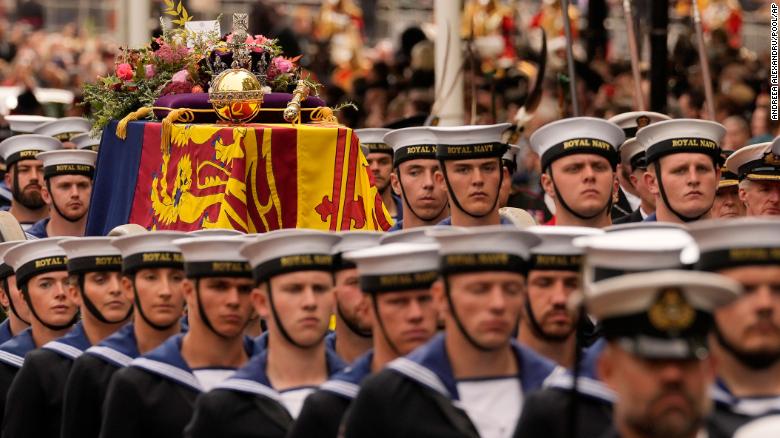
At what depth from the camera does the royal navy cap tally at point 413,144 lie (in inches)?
452

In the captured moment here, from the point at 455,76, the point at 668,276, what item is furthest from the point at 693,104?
the point at 668,276

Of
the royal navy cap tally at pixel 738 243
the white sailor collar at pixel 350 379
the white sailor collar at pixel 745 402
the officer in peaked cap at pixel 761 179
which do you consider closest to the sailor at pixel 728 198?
the officer in peaked cap at pixel 761 179

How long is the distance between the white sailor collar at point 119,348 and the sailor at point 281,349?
0.97 meters

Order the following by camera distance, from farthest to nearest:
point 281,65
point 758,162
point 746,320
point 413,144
A: point 281,65 → point 413,144 → point 758,162 → point 746,320

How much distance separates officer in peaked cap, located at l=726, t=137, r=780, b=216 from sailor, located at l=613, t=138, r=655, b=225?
0.53 metres

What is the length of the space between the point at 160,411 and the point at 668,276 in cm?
317

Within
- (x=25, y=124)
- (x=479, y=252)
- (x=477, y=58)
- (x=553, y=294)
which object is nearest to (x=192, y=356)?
(x=553, y=294)

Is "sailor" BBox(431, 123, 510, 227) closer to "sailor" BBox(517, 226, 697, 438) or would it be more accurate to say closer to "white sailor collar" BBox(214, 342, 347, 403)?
"white sailor collar" BBox(214, 342, 347, 403)

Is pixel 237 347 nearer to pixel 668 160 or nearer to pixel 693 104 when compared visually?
pixel 668 160

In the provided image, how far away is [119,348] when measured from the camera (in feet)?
31.0

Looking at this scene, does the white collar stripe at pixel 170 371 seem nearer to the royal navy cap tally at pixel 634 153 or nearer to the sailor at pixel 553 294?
the sailor at pixel 553 294

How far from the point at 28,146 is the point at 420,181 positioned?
367 cm

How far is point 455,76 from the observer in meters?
14.8

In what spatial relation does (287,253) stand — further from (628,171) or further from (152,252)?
(628,171)
